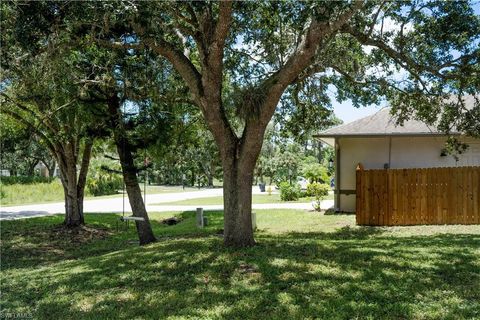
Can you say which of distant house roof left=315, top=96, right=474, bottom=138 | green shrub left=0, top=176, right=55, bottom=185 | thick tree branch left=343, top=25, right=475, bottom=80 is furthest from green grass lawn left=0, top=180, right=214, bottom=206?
thick tree branch left=343, top=25, right=475, bottom=80

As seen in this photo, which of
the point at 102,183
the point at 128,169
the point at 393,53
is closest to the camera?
the point at 393,53

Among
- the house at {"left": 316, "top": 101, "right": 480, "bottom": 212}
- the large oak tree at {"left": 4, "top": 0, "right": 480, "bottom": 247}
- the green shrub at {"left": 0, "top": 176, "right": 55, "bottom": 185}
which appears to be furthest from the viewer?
the green shrub at {"left": 0, "top": 176, "right": 55, "bottom": 185}

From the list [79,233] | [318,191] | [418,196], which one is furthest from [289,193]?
[79,233]

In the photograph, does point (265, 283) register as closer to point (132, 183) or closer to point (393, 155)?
point (132, 183)

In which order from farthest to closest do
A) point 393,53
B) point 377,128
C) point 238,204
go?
point 377,128 < point 393,53 < point 238,204

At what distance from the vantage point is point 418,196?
14.9 meters

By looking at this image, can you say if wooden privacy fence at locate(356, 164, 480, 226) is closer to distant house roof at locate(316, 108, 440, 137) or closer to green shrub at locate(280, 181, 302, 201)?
distant house roof at locate(316, 108, 440, 137)

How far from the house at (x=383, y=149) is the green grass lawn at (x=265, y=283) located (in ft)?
23.0

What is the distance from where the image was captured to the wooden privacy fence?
1457cm

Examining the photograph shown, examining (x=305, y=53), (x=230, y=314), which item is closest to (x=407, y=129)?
(x=305, y=53)

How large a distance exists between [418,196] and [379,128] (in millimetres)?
3515

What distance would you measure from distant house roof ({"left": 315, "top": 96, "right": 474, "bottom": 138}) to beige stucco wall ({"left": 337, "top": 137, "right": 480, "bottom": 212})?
1.63ft

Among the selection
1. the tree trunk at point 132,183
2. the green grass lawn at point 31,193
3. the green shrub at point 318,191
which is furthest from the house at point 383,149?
the green grass lawn at point 31,193

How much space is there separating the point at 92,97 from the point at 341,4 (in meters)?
7.39
